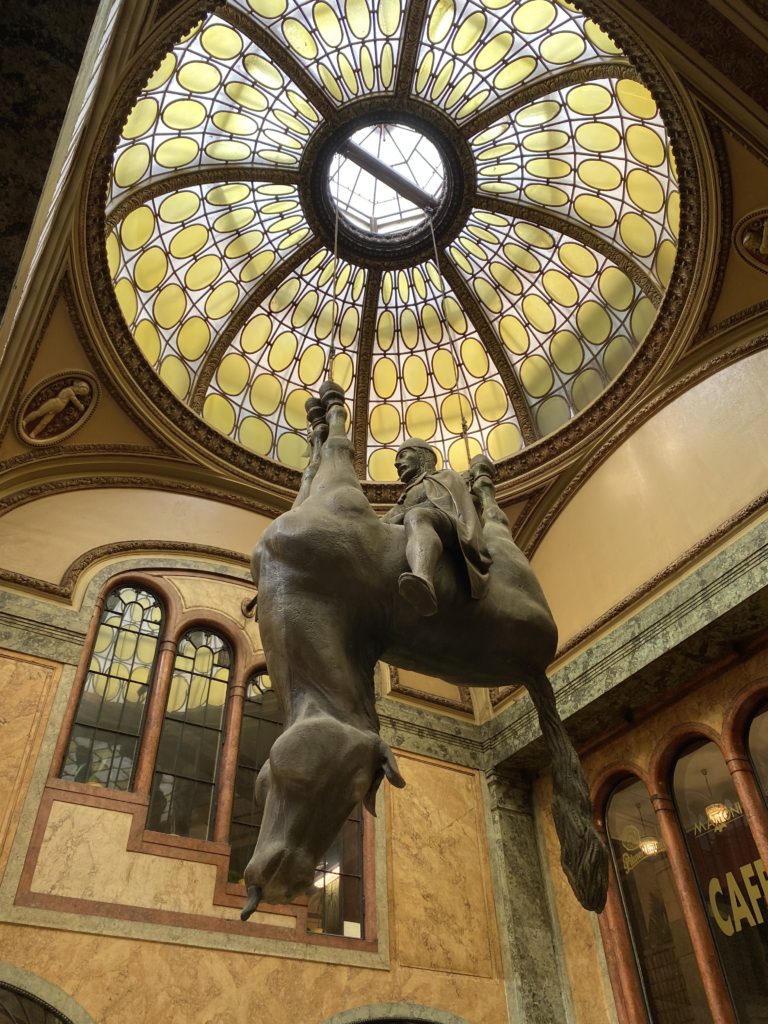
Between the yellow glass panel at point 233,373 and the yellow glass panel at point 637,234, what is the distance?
5.99 m

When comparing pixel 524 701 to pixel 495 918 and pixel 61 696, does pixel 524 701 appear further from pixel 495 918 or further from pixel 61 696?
pixel 61 696

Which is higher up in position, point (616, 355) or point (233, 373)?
point (233, 373)

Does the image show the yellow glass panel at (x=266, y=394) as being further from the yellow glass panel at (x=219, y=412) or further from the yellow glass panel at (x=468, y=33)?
the yellow glass panel at (x=468, y=33)

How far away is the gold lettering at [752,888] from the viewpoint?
8.30 metres

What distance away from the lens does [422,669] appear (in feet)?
11.3

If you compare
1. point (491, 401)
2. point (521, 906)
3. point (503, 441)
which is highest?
point (491, 401)

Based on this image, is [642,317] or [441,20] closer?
[441,20]

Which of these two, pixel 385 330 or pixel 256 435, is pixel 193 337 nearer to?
pixel 256 435

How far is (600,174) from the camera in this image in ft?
39.1

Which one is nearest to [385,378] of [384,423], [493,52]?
[384,423]

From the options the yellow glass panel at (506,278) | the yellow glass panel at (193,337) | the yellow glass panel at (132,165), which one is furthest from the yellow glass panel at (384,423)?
the yellow glass panel at (132,165)

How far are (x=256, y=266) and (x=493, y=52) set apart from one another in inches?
179

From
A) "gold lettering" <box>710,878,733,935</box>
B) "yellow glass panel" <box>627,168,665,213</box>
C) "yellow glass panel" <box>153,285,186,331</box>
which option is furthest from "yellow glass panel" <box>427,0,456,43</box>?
"gold lettering" <box>710,878,733,935</box>

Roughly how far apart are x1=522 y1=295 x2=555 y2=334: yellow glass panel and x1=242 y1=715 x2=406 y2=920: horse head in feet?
37.8
